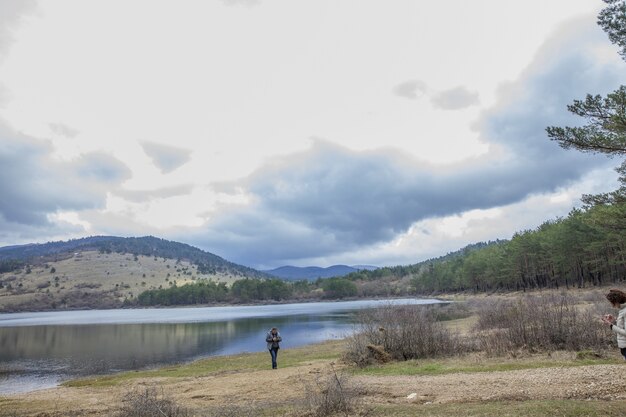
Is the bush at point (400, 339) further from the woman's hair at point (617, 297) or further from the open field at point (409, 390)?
the woman's hair at point (617, 297)

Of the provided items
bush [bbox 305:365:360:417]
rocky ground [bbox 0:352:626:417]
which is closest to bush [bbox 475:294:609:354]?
rocky ground [bbox 0:352:626:417]

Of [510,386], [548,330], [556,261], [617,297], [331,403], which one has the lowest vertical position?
[510,386]

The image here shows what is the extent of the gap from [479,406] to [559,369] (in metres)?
7.27

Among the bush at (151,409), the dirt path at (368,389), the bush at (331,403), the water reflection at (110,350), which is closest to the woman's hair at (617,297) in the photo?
the dirt path at (368,389)

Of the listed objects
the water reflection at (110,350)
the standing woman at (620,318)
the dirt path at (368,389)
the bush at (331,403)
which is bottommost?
the water reflection at (110,350)

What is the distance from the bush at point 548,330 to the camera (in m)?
23.8

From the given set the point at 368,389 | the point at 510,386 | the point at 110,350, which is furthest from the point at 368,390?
the point at 110,350

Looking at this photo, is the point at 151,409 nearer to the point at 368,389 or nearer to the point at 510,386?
the point at 368,389

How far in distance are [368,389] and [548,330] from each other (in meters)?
12.5

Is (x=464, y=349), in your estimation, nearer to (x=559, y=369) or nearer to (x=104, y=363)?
(x=559, y=369)

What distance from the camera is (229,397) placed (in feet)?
66.9

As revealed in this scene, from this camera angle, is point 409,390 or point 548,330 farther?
point 548,330

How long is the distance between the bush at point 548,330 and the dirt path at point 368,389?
6140 millimetres

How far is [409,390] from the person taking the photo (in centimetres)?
1744
